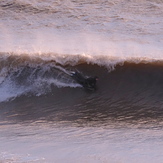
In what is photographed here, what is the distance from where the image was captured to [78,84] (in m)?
8.86

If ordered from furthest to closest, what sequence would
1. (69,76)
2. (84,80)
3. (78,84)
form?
(69,76) → (78,84) → (84,80)

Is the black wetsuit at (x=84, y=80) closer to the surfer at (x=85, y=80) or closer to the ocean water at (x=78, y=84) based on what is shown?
the surfer at (x=85, y=80)

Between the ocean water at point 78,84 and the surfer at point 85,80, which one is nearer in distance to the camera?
the ocean water at point 78,84

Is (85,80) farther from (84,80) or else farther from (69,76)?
(69,76)

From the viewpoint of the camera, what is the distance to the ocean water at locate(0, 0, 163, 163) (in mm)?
5641

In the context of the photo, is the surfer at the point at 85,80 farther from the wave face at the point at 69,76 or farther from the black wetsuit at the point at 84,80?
the wave face at the point at 69,76

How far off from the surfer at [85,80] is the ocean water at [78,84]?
110 mm

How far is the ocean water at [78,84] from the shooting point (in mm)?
5641

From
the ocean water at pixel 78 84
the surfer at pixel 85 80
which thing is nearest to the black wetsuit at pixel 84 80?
the surfer at pixel 85 80

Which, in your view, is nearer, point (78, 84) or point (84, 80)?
point (84, 80)

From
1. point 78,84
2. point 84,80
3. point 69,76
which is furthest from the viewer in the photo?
point 69,76

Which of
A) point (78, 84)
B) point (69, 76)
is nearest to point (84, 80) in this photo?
point (78, 84)

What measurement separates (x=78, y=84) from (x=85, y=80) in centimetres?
19

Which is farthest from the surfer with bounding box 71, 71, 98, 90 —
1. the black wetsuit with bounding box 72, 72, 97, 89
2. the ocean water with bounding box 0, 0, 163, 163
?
the ocean water with bounding box 0, 0, 163, 163
